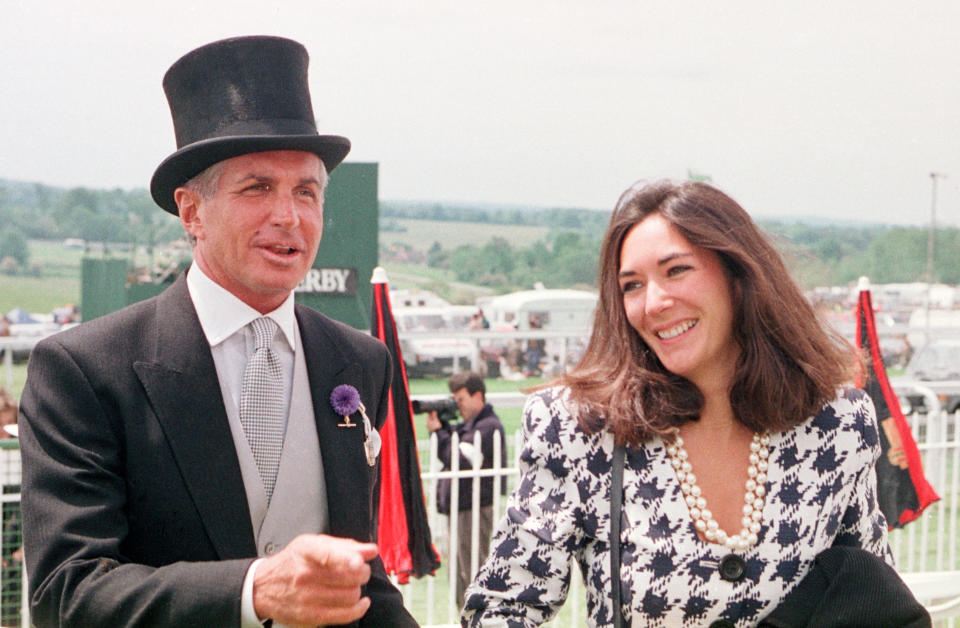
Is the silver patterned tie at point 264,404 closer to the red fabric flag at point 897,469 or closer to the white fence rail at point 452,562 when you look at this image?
the white fence rail at point 452,562

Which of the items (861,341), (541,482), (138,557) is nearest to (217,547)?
(138,557)

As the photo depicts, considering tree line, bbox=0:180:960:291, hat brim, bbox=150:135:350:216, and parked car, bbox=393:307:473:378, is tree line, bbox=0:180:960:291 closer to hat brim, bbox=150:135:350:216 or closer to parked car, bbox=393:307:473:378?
parked car, bbox=393:307:473:378

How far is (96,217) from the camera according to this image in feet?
105

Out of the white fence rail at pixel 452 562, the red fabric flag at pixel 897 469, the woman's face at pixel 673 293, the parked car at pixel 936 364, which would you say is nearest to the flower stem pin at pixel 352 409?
the woman's face at pixel 673 293

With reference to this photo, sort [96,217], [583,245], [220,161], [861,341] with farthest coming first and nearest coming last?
[583,245] → [96,217] → [861,341] → [220,161]

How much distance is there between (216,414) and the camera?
1854 mm

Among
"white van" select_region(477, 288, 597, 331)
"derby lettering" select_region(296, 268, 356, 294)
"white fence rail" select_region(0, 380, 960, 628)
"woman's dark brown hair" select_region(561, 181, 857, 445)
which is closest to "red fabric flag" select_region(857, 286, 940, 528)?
"white fence rail" select_region(0, 380, 960, 628)

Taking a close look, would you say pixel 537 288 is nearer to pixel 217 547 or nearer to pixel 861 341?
pixel 861 341

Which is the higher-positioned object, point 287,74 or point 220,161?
point 287,74

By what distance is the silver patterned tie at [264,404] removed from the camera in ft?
6.25

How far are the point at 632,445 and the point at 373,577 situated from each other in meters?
0.63

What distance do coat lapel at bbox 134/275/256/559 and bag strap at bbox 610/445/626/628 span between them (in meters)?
0.75

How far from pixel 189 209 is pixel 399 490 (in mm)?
3660

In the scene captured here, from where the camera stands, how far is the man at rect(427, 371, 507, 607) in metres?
6.46
